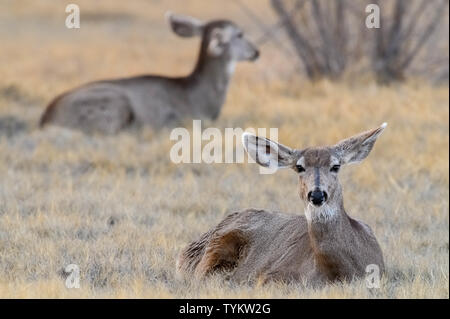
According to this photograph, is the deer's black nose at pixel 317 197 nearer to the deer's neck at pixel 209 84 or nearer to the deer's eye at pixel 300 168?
the deer's eye at pixel 300 168

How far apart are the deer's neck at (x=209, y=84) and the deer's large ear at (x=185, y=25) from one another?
0.40m

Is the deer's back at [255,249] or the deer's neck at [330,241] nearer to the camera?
the deer's neck at [330,241]

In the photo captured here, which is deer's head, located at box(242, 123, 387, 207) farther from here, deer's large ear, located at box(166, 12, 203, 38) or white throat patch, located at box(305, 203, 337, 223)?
deer's large ear, located at box(166, 12, 203, 38)

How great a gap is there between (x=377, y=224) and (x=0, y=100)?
7757 millimetres

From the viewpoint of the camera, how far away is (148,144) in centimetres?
1311

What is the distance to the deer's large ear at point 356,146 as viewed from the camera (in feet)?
23.0

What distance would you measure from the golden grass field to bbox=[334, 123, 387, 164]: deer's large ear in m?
0.81

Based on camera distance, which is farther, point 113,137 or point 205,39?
point 205,39

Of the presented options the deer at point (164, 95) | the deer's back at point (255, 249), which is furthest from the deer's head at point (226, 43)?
the deer's back at point (255, 249)

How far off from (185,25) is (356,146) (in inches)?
369
